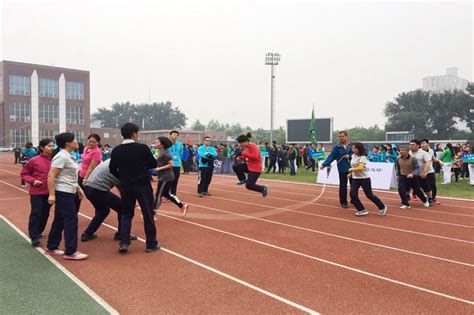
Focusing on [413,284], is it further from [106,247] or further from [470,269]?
[106,247]

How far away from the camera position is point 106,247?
237 inches

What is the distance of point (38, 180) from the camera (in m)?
5.88

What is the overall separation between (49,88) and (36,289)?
257 ft

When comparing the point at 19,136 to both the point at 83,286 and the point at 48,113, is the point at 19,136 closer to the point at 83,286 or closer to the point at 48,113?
the point at 48,113

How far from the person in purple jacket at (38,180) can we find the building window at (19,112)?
7477 centimetres

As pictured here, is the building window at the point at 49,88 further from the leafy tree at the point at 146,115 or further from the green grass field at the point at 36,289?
the green grass field at the point at 36,289

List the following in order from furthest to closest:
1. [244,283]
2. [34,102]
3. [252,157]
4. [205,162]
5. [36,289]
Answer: [34,102], [205,162], [252,157], [244,283], [36,289]

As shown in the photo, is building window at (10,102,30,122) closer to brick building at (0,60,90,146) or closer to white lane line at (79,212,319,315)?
brick building at (0,60,90,146)

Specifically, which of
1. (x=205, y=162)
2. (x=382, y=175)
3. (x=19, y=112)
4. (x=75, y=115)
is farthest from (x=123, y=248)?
(x=75, y=115)

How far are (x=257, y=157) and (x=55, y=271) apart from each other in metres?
5.31

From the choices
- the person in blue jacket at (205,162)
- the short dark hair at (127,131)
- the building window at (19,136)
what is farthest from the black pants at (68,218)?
the building window at (19,136)

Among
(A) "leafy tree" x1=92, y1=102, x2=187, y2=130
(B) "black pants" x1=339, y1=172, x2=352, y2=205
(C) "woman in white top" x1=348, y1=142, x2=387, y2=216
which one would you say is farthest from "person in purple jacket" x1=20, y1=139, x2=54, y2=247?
(A) "leafy tree" x1=92, y1=102, x2=187, y2=130

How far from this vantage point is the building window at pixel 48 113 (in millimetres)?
72500

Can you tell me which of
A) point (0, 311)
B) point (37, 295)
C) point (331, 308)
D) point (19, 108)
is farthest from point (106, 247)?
point (19, 108)
